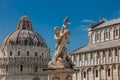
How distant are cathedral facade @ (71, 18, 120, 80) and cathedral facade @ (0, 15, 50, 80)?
46087 millimetres

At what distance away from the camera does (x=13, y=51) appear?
16338cm

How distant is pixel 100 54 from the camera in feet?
Result: 344

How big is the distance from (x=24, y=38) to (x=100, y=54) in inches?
2666

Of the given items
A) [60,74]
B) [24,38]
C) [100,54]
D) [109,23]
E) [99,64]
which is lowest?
[60,74]

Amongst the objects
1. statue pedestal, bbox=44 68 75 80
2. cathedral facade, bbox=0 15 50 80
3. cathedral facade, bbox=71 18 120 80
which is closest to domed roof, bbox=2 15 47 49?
cathedral facade, bbox=0 15 50 80

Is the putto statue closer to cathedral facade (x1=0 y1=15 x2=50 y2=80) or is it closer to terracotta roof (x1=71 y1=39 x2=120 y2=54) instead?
terracotta roof (x1=71 y1=39 x2=120 y2=54)

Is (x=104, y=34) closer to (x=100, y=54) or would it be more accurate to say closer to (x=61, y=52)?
(x=100, y=54)

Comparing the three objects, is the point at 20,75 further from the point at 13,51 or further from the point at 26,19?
the point at 26,19

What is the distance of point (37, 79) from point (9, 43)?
64.6 ft

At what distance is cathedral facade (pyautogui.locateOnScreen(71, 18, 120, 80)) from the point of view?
329 feet

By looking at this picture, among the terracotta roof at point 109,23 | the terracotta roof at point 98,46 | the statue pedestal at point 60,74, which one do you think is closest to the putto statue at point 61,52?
the statue pedestal at point 60,74

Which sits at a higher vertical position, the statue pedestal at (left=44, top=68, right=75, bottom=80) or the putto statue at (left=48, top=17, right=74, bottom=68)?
the putto statue at (left=48, top=17, right=74, bottom=68)

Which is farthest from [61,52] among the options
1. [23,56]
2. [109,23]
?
[23,56]

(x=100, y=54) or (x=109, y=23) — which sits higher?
(x=109, y=23)
